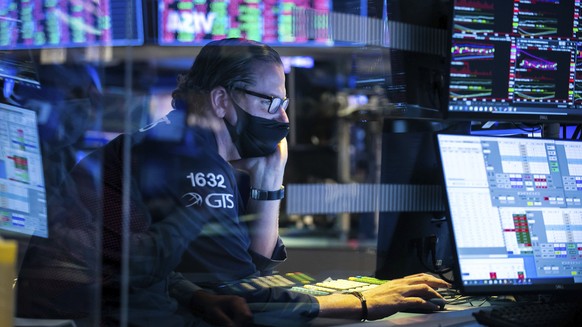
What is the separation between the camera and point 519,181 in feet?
6.34

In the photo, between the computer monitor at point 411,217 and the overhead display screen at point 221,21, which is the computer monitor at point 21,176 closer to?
the overhead display screen at point 221,21

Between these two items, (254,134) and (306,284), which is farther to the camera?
(306,284)

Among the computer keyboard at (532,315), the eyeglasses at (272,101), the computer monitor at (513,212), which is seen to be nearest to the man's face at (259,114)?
the eyeglasses at (272,101)

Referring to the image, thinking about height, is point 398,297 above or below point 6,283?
below

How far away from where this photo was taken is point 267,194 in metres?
1.83

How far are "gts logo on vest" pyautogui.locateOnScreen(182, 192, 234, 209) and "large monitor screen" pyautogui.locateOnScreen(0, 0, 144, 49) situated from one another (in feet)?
1.35

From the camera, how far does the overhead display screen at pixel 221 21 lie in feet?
5.88

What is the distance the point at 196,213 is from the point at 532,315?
844mm

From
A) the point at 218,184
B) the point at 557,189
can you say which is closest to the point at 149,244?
the point at 218,184

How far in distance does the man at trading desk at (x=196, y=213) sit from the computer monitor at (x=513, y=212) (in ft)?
0.94

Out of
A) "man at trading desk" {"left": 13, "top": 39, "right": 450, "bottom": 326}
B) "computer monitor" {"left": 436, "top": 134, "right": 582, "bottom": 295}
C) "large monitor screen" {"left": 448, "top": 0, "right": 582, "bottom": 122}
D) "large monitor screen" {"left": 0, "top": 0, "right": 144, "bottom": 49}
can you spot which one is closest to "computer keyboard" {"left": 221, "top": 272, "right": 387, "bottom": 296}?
"man at trading desk" {"left": 13, "top": 39, "right": 450, "bottom": 326}

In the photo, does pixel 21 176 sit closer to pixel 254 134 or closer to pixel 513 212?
pixel 254 134

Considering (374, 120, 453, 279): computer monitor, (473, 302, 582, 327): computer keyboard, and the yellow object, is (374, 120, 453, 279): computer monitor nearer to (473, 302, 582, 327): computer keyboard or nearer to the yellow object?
(473, 302, 582, 327): computer keyboard

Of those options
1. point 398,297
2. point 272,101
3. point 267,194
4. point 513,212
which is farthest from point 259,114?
point 513,212
